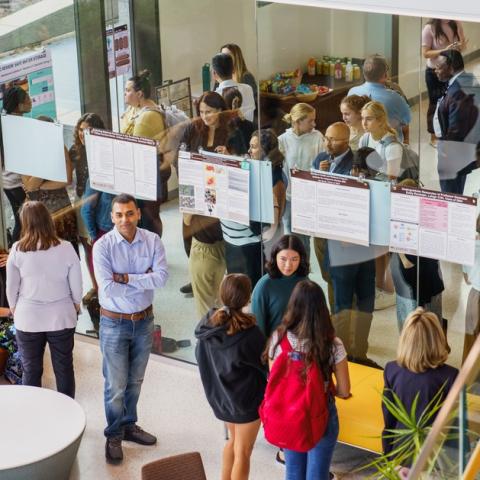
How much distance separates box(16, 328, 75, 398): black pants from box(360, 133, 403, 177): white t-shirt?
2.35 m

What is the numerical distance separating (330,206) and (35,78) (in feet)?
8.92

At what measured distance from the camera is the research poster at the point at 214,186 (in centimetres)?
766

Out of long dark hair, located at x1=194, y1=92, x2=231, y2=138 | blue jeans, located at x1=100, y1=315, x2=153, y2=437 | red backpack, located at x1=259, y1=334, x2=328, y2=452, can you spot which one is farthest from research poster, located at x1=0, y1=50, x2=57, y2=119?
red backpack, located at x1=259, y1=334, x2=328, y2=452

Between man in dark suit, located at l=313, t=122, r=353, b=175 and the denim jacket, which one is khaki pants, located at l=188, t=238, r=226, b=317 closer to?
the denim jacket

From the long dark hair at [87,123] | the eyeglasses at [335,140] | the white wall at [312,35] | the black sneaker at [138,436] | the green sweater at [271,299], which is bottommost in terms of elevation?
the black sneaker at [138,436]

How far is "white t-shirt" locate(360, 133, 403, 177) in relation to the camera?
22.8 ft

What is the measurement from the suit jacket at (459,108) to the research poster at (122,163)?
7.40 ft

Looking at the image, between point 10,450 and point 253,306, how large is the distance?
5.58 ft

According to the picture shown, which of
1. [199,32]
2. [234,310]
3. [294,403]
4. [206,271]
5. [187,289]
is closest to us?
[294,403]

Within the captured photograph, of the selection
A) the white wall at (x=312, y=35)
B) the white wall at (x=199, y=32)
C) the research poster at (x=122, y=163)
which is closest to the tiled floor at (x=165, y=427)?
the research poster at (x=122, y=163)

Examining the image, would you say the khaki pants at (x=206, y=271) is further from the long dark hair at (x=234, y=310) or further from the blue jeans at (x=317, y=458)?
the blue jeans at (x=317, y=458)

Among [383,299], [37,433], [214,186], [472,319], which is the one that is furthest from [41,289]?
[472,319]

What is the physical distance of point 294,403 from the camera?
19.4ft

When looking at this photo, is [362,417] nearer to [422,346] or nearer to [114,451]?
[422,346]
